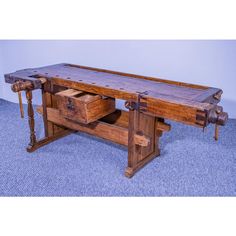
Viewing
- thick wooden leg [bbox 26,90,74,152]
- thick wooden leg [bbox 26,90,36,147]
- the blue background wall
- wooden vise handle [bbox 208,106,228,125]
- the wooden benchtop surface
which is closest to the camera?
wooden vise handle [bbox 208,106,228,125]

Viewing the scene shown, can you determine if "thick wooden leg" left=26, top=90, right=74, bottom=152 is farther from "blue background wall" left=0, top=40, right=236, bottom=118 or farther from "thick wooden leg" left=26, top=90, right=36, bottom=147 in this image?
"blue background wall" left=0, top=40, right=236, bottom=118

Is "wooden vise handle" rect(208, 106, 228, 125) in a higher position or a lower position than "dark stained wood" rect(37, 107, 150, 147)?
higher

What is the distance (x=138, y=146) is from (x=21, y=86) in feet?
3.46

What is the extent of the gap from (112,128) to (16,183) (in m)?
0.85

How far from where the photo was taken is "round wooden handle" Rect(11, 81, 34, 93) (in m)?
2.68

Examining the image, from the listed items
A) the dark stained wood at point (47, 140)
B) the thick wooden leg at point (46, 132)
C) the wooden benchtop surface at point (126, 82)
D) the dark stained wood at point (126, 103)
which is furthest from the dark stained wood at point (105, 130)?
the wooden benchtop surface at point (126, 82)

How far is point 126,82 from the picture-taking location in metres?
2.66

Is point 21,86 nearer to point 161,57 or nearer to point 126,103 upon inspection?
point 126,103

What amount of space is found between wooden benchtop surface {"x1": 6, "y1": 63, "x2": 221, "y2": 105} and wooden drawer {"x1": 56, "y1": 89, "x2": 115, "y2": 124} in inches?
4.4

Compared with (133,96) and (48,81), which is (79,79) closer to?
(48,81)

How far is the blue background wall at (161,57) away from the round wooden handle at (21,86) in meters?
1.54

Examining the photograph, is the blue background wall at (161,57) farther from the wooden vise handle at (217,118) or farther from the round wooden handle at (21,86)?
the wooden vise handle at (217,118)

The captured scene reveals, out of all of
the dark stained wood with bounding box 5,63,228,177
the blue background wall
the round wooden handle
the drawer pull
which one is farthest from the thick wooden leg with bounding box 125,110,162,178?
the blue background wall

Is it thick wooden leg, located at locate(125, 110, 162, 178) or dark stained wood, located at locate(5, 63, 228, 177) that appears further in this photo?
thick wooden leg, located at locate(125, 110, 162, 178)
